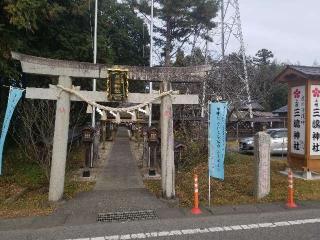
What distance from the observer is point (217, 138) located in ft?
32.6

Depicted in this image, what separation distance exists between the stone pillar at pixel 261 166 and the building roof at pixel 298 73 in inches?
144

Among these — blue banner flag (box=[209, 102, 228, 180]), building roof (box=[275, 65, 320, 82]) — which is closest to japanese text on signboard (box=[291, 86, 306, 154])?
building roof (box=[275, 65, 320, 82])

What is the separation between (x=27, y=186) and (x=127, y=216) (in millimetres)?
5124

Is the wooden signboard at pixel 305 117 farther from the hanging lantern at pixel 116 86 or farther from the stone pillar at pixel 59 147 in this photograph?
the stone pillar at pixel 59 147

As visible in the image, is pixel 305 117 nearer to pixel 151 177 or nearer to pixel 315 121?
pixel 315 121

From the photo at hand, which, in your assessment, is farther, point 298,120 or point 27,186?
point 298,120

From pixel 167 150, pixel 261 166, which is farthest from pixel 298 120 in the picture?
pixel 167 150

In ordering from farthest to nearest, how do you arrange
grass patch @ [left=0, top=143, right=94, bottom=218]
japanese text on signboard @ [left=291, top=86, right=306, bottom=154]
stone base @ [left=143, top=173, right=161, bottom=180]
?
stone base @ [left=143, top=173, right=161, bottom=180], japanese text on signboard @ [left=291, top=86, right=306, bottom=154], grass patch @ [left=0, top=143, right=94, bottom=218]

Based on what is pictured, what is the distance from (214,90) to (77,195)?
1154 centimetres

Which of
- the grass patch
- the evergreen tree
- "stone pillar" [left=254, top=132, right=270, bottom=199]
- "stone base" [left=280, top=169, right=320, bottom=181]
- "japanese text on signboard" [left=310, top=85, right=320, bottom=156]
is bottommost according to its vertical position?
the grass patch

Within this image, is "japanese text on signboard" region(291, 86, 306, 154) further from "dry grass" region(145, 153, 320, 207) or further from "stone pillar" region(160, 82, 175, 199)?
"stone pillar" region(160, 82, 175, 199)

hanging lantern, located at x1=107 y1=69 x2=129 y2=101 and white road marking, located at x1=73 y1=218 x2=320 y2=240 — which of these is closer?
white road marking, located at x1=73 y1=218 x2=320 y2=240

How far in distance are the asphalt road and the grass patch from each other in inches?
63.0

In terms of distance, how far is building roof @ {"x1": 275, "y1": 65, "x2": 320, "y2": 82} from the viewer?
12406 millimetres
